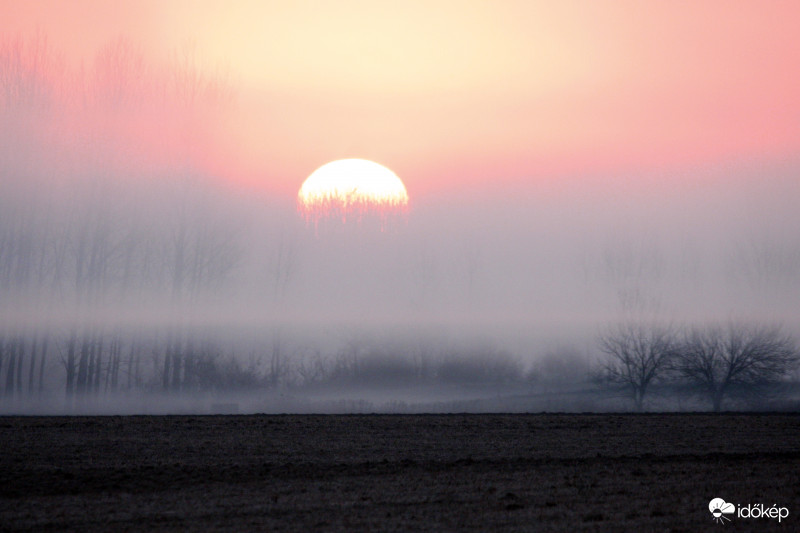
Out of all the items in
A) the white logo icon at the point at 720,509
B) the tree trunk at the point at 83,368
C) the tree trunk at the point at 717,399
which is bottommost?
the white logo icon at the point at 720,509

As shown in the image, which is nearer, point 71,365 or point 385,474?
point 385,474

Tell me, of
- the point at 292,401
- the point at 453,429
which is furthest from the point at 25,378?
the point at 453,429

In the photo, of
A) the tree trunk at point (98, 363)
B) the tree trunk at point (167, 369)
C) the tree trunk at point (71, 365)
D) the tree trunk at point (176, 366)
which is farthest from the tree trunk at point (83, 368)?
the tree trunk at point (176, 366)

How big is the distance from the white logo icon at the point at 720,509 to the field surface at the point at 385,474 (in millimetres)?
232

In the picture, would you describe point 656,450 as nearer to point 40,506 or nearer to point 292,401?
point 40,506

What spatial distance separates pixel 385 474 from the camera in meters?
24.9

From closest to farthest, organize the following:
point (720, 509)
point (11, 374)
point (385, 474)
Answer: point (720, 509)
point (385, 474)
point (11, 374)

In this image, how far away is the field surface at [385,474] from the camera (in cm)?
1828

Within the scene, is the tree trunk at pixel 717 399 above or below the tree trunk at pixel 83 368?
below

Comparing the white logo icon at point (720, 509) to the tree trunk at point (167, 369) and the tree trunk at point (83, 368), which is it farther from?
the tree trunk at point (167, 369)

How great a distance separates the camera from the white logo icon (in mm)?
18266

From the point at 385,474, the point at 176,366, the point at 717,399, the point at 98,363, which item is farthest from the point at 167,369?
the point at 385,474

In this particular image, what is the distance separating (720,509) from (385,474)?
967cm

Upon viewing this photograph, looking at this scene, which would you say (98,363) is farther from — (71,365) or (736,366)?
(736,366)
